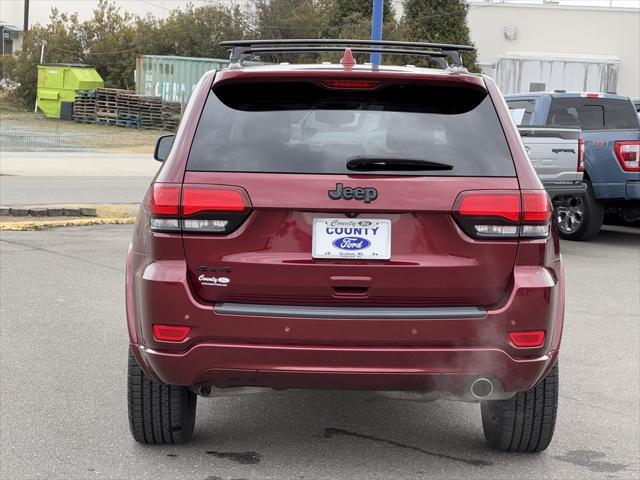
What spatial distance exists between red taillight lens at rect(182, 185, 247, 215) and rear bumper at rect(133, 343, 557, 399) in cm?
54

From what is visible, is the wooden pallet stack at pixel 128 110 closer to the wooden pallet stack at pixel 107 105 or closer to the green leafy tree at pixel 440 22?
the wooden pallet stack at pixel 107 105

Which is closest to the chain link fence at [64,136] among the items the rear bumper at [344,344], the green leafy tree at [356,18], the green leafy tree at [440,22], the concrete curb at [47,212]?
the green leafy tree at [356,18]

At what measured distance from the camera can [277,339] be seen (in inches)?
151

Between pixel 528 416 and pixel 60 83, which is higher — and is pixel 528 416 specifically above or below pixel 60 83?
below

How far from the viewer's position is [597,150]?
12062mm

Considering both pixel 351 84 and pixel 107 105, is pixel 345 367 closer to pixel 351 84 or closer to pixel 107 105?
pixel 351 84

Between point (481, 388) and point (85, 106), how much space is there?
42701 mm

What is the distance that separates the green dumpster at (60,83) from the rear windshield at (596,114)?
3581cm

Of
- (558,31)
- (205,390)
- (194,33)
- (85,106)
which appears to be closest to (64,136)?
(85,106)

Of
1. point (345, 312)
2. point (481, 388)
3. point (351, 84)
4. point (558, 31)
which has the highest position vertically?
point (558, 31)

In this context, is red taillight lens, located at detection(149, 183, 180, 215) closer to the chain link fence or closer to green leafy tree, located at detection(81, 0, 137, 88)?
the chain link fence

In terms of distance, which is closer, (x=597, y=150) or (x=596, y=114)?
(x=597, y=150)

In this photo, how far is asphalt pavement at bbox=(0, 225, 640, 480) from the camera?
4.38m

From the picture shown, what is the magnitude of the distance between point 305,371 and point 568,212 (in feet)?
30.7
